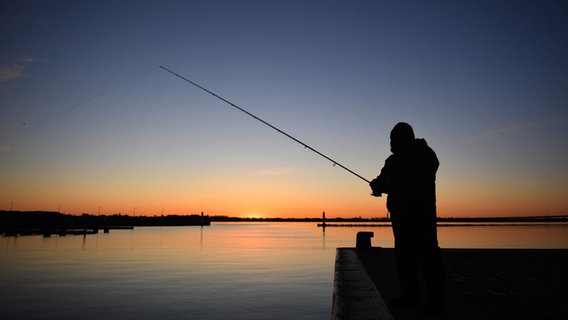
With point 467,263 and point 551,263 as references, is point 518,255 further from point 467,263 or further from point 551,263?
point 467,263

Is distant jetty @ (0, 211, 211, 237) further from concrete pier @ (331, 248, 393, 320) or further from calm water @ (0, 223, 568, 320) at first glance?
concrete pier @ (331, 248, 393, 320)

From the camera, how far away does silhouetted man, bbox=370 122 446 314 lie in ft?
14.1

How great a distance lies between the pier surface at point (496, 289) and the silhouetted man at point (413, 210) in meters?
0.30

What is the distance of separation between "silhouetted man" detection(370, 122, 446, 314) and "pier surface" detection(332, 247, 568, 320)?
0.97 ft

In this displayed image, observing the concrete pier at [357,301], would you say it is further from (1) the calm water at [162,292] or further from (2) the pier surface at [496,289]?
(1) the calm water at [162,292]

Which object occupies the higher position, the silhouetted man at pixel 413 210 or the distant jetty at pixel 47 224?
the silhouetted man at pixel 413 210

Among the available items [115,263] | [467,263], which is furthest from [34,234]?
[467,263]

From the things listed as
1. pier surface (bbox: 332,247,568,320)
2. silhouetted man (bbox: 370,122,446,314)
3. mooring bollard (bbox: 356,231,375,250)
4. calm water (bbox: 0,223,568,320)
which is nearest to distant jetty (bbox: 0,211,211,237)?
calm water (bbox: 0,223,568,320)

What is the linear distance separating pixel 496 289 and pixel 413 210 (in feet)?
9.48

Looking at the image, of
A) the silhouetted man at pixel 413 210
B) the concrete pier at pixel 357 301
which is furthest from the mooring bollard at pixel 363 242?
the silhouetted man at pixel 413 210

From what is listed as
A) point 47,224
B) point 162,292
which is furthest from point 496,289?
point 47,224

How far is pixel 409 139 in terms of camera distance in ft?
15.5

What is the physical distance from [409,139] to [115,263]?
20165mm

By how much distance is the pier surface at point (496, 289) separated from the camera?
14.6 feet
